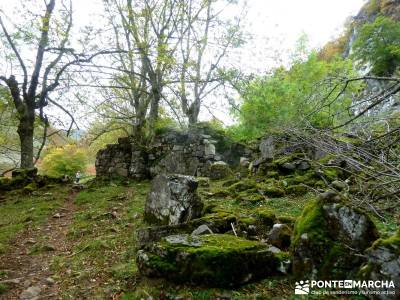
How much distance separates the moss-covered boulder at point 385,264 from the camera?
2.75 m

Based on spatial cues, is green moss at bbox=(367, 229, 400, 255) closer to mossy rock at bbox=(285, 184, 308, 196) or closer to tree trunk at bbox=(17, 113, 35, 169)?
mossy rock at bbox=(285, 184, 308, 196)

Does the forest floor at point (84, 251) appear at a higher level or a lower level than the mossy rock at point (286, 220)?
lower

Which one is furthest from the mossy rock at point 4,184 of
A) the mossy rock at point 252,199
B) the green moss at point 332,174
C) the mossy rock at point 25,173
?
the green moss at point 332,174

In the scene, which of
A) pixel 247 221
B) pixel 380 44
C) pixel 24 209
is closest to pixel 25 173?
pixel 24 209

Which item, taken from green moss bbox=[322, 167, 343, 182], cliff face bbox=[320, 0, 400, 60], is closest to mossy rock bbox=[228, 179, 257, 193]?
green moss bbox=[322, 167, 343, 182]

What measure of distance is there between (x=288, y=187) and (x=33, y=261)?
6.96 meters

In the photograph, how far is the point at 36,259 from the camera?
20.1 ft

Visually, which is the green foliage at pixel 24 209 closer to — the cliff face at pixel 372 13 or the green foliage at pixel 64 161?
the green foliage at pixel 64 161

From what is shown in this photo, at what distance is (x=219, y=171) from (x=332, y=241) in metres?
11.4

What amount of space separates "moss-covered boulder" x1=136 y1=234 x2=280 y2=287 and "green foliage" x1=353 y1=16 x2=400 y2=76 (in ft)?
66.4

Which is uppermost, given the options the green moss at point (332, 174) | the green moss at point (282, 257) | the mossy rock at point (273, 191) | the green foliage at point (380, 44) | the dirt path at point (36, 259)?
the green foliage at point (380, 44)

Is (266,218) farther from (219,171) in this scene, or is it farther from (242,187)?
(219,171)

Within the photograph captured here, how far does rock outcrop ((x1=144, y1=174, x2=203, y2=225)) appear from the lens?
23.4ft

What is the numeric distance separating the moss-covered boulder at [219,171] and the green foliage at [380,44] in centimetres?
1348
